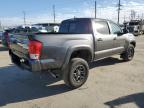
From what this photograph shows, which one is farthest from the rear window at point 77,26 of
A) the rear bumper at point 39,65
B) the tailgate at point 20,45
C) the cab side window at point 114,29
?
the tailgate at point 20,45

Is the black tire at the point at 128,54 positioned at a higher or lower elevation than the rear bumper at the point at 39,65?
lower

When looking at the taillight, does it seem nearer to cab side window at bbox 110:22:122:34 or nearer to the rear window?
the rear window

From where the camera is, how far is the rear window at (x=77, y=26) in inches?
271

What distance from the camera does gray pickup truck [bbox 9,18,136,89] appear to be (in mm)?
5133

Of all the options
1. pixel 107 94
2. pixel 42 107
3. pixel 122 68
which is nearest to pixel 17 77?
Answer: pixel 42 107

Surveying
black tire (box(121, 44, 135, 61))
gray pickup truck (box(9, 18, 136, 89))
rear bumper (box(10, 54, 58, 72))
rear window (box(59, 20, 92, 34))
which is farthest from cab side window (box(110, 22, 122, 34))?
rear bumper (box(10, 54, 58, 72))

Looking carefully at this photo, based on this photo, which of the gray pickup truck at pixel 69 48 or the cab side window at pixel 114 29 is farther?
the cab side window at pixel 114 29

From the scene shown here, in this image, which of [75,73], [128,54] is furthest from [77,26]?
[128,54]

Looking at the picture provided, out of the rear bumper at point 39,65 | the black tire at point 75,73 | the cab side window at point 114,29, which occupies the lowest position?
the black tire at point 75,73

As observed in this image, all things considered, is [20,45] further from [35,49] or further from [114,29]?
[114,29]

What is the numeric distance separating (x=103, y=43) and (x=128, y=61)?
282 centimetres

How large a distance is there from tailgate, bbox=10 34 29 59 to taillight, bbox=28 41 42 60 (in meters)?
0.19

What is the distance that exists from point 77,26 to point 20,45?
234 cm

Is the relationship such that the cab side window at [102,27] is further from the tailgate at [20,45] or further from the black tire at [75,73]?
the tailgate at [20,45]
